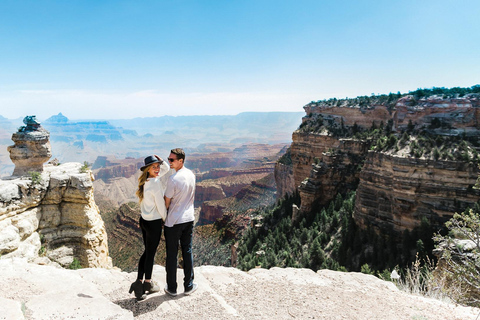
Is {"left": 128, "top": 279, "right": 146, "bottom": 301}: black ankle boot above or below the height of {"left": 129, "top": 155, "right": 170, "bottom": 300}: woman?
below

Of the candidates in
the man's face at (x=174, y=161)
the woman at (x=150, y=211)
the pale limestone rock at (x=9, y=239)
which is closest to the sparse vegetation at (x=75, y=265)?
the pale limestone rock at (x=9, y=239)

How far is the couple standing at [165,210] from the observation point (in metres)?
5.41

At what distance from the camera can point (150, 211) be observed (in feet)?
17.8

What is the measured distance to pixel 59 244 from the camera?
12.6 metres

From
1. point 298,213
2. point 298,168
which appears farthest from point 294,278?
point 298,168

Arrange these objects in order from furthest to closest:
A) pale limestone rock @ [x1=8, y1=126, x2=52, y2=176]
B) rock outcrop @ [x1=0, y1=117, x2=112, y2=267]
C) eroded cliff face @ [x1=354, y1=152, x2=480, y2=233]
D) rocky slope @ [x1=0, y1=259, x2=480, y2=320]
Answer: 1. eroded cliff face @ [x1=354, y1=152, x2=480, y2=233]
2. pale limestone rock @ [x1=8, y1=126, x2=52, y2=176]
3. rock outcrop @ [x1=0, y1=117, x2=112, y2=267]
4. rocky slope @ [x1=0, y1=259, x2=480, y2=320]

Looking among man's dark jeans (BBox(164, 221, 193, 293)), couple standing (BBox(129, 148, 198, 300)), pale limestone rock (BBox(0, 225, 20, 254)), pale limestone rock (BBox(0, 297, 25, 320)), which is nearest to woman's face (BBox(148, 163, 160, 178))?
couple standing (BBox(129, 148, 198, 300))

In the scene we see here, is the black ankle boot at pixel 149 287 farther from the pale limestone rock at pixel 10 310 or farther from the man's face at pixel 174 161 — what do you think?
the man's face at pixel 174 161

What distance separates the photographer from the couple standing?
5.41 meters

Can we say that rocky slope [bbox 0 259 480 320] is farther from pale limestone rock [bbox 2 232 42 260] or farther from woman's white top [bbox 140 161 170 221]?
pale limestone rock [bbox 2 232 42 260]

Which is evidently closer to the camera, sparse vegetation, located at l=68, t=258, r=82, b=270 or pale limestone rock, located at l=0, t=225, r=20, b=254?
pale limestone rock, located at l=0, t=225, r=20, b=254

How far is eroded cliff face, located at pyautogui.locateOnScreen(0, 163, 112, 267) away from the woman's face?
8904 millimetres

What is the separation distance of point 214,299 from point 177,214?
76.4 inches

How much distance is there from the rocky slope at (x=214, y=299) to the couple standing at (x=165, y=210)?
17.4 inches
